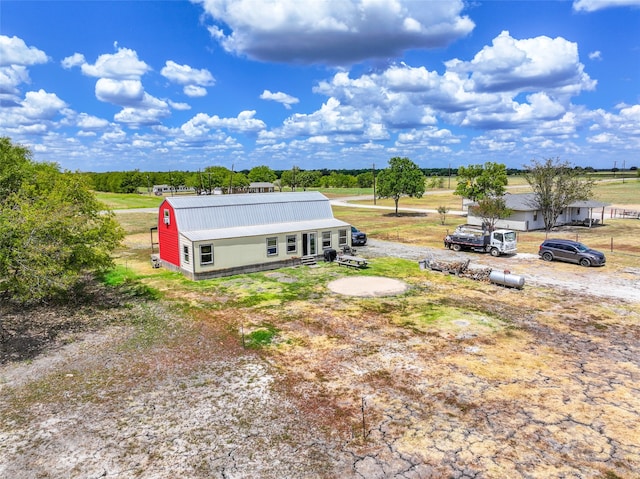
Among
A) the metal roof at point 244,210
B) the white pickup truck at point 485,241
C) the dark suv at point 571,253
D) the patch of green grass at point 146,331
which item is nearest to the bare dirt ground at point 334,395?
the patch of green grass at point 146,331

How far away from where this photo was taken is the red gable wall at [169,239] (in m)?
30.2

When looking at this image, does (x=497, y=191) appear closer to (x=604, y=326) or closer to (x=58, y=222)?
→ (x=604, y=326)

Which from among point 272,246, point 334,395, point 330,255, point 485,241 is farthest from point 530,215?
point 334,395

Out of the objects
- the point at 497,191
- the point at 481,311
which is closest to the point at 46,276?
the point at 481,311

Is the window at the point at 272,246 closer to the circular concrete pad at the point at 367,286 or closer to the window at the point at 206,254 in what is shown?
the window at the point at 206,254

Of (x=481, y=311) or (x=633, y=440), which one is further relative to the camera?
(x=481, y=311)

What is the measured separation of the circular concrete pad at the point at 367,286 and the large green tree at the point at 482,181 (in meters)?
36.0

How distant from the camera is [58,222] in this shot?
20.1 meters

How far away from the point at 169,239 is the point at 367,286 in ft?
48.8

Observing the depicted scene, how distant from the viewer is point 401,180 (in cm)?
6412

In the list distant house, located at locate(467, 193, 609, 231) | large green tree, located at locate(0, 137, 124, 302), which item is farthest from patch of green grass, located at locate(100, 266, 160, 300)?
distant house, located at locate(467, 193, 609, 231)

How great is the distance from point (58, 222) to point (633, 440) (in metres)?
22.9

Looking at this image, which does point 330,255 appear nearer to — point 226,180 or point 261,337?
point 261,337

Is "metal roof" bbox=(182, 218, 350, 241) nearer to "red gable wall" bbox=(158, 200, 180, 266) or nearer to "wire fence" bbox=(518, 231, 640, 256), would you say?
"red gable wall" bbox=(158, 200, 180, 266)
